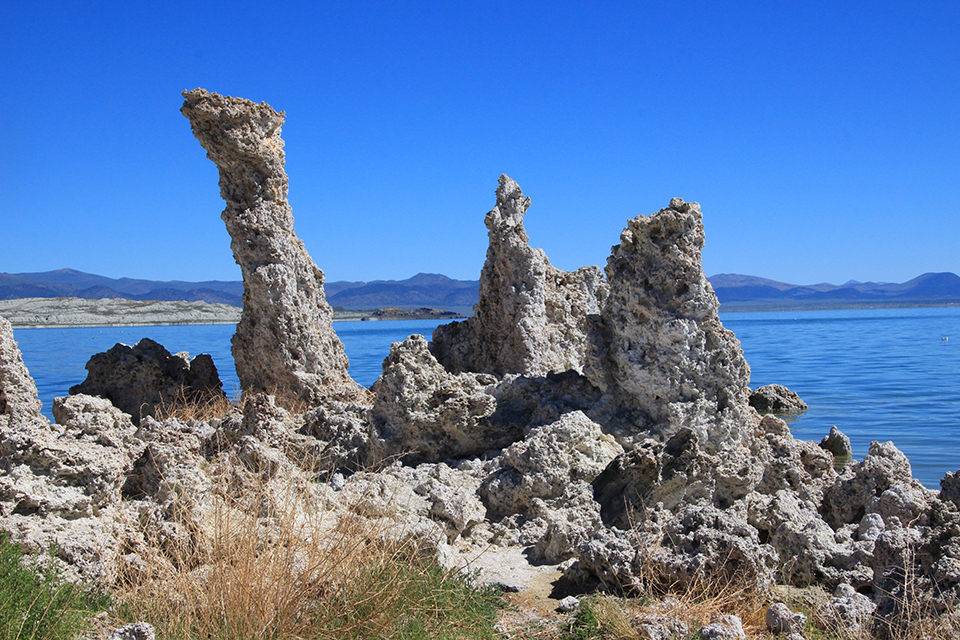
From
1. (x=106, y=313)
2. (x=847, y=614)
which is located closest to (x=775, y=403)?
(x=847, y=614)

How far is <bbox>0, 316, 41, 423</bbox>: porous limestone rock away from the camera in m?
7.58

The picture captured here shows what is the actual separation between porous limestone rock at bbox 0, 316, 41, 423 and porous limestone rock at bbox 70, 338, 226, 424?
2.63 m

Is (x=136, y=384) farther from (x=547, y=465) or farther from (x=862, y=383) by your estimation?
(x=862, y=383)

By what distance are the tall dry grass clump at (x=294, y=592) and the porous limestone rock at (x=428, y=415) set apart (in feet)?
11.4

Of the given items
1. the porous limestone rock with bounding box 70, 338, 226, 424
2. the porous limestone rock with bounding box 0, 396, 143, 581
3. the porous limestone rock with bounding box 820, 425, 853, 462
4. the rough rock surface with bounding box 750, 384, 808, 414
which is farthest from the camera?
the rough rock surface with bounding box 750, 384, 808, 414

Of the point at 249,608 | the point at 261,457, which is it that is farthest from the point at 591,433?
the point at 249,608

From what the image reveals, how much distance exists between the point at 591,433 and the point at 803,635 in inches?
121

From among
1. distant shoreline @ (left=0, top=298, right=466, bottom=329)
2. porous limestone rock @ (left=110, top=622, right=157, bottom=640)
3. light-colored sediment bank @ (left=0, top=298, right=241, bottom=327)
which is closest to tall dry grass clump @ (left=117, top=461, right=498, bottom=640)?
porous limestone rock @ (left=110, top=622, right=157, bottom=640)

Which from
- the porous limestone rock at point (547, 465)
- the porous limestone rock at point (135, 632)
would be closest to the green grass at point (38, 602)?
the porous limestone rock at point (135, 632)

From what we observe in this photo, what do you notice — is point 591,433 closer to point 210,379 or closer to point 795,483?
point 795,483

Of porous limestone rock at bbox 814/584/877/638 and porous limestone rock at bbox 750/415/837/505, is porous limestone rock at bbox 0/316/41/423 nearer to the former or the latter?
porous limestone rock at bbox 750/415/837/505

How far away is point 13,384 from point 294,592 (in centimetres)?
567

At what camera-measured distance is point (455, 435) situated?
7883 millimetres

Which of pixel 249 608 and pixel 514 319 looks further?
pixel 514 319
